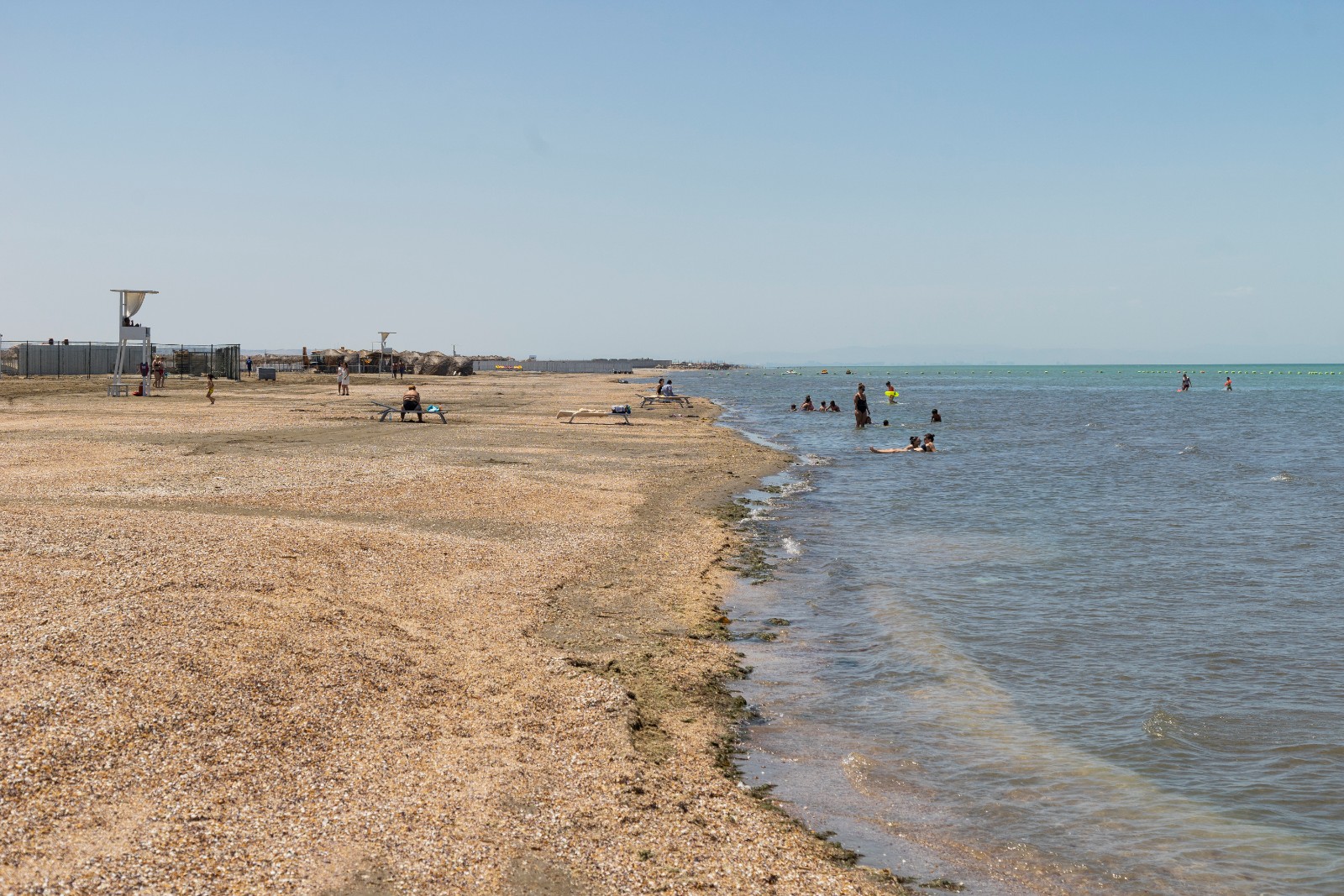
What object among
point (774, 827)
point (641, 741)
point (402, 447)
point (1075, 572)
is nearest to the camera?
point (774, 827)

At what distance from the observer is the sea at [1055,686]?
6.57m

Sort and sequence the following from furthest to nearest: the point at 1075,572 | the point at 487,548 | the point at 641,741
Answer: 1. the point at 1075,572
2. the point at 487,548
3. the point at 641,741

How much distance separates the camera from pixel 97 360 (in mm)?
59719

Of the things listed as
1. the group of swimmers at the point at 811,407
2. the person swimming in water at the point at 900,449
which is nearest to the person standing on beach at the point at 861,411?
the group of swimmers at the point at 811,407

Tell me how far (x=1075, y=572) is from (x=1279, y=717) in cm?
609

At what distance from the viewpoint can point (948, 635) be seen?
36.9ft

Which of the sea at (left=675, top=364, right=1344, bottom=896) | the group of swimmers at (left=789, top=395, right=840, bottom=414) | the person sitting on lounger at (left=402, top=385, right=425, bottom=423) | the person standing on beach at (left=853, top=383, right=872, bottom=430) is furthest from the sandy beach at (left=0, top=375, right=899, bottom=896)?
the group of swimmers at (left=789, top=395, right=840, bottom=414)

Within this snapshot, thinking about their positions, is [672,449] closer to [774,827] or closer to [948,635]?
[948,635]

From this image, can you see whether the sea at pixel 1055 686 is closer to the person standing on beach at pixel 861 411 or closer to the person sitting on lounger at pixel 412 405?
the person sitting on lounger at pixel 412 405

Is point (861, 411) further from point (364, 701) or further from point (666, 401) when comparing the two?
point (364, 701)

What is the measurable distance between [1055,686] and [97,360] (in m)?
62.4

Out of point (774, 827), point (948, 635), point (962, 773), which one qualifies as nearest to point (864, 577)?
point (948, 635)

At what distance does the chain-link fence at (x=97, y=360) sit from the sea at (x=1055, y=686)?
4743 cm

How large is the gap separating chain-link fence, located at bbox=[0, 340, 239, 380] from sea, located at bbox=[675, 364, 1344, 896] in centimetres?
4743
